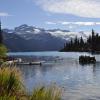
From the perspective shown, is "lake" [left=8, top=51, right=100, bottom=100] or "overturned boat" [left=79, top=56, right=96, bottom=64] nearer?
"lake" [left=8, top=51, right=100, bottom=100]

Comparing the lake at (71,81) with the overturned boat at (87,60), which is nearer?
the lake at (71,81)

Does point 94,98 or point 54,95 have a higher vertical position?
point 54,95

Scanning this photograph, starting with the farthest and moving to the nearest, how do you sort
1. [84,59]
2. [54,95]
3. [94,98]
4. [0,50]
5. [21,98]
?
[84,59]
[94,98]
[0,50]
[21,98]
[54,95]

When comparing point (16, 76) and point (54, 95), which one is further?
point (16, 76)

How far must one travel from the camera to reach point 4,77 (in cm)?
1485

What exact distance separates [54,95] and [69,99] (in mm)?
25149

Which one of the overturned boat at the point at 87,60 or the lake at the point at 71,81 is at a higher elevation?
the lake at the point at 71,81

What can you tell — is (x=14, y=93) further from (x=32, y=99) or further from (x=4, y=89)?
(x=32, y=99)

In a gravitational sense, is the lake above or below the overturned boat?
above

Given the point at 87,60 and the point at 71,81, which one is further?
the point at 87,60

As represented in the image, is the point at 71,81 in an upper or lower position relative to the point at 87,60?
upper

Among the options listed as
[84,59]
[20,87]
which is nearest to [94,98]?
[20,87]

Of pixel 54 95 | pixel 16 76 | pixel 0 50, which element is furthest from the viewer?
pixel 0 50

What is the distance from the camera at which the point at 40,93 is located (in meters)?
12.0
